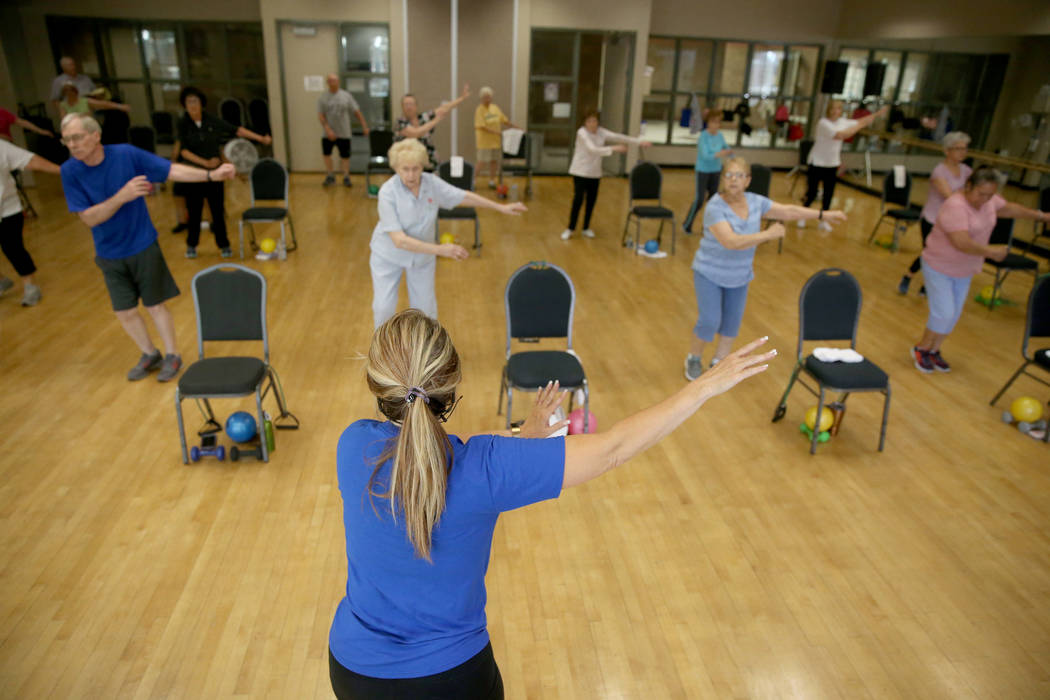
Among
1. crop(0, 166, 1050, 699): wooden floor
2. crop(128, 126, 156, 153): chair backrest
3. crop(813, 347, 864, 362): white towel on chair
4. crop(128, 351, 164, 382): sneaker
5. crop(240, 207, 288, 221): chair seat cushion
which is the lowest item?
crop(0, 166, 1050, 699): wooden floor

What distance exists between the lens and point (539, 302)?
445 cm

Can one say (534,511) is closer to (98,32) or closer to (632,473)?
(632,473)

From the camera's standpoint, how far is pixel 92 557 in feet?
10.7

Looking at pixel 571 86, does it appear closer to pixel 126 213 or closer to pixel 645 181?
pixel 645 181

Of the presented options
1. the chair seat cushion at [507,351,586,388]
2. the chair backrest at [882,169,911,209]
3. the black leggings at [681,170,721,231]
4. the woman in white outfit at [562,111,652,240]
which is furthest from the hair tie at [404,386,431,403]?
the chair backrest at [882,169,911,209]

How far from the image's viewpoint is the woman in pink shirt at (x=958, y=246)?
A: 16.1ft

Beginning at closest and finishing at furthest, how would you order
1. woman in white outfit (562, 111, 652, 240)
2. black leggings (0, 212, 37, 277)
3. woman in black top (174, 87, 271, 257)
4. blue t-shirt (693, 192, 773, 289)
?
blue t-shirt (693, 192, 773, 289) → black leggings (0, 212, 37, 277) → woman in black top (174, 87, 271, 257) → woman in white outfit (562, 111, 652, 240)

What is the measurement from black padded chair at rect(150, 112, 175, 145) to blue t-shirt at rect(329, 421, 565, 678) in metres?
12.6

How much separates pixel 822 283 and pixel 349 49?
32.1 ft

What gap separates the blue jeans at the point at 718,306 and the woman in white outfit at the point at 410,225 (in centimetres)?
140

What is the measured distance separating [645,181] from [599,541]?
579 cm

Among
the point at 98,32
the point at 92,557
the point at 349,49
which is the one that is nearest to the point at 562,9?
the point at 349,49

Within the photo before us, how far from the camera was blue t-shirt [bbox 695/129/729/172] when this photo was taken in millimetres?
8602

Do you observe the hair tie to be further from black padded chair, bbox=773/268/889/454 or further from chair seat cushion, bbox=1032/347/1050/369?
chair seat cushion, bbox=1032/347/1050/369
